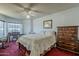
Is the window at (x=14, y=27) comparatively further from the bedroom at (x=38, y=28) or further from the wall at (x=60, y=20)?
the wall at (x=60, y=20)

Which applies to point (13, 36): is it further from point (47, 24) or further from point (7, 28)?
point (47, 24)

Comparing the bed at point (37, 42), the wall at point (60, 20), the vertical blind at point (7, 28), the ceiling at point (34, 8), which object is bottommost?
the bed at point (37, 42)

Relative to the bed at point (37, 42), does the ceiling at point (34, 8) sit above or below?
above

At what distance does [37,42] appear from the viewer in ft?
7.37

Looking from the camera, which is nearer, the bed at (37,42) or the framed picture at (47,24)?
the bed at (37,42)

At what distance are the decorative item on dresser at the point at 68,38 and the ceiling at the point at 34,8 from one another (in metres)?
0.47

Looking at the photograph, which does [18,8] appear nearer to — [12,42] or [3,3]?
[3,3]

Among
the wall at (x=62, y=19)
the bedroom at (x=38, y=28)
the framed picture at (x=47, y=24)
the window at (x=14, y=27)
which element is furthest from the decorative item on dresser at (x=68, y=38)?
the window at (x=14, y=27)

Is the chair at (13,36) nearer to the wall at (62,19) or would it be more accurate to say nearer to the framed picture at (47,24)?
the wall at (62,19)

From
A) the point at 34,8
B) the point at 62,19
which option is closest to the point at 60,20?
the point at 62,19

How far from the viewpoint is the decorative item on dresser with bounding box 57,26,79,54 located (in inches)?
91.6

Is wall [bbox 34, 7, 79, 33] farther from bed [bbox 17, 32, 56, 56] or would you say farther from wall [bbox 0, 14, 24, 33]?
wall [bbox 0, 14, 24, 33]

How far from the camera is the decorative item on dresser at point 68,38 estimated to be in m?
2.33

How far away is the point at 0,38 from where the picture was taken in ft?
7.71
